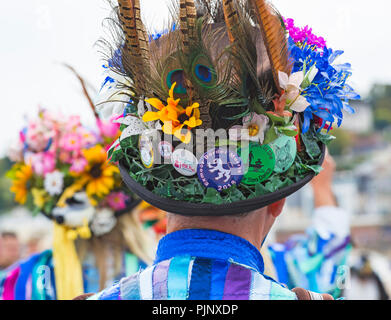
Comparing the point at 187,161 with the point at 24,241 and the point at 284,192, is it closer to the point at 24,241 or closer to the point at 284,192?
the point at 284,192

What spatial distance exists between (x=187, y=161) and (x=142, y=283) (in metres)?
0.34

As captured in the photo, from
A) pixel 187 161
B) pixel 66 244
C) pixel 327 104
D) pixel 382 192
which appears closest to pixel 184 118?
pixel 187 161

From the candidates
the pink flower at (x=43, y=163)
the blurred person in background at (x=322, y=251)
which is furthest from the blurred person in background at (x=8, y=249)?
the blurred person in background at (x=322, y=251)

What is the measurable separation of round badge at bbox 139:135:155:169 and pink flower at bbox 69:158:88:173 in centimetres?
150

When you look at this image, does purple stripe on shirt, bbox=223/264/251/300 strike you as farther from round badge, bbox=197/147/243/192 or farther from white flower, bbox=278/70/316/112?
white flower, bbox=278/70/316/112

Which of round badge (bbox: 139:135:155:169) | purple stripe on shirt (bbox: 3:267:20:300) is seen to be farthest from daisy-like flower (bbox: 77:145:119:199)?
round badge (bbox: 139:135:155:169)

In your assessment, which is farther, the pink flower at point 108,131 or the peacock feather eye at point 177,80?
the pink flower at point 108,131

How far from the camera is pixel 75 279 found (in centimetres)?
270

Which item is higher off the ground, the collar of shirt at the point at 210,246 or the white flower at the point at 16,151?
the white flower at the point at 16,151

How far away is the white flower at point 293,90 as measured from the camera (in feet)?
4.04

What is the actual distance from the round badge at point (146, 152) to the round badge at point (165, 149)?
0.04m

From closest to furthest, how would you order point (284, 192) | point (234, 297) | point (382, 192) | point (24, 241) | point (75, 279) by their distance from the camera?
point (234, 297)
point (284, 192)
point (75, 279)
point (24, 241)
point (382, 192)

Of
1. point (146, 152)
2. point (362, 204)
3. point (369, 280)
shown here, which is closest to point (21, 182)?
point (146, 152)

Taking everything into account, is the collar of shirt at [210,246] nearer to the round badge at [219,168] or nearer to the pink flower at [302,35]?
the round badge at [219,168]
